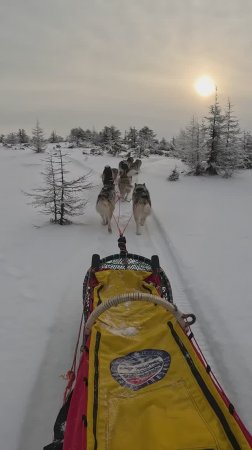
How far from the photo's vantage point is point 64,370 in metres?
4.19

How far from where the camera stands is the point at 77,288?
630cm

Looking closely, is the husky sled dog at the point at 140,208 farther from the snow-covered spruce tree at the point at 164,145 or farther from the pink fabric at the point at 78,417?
the snow-covered spruce tree at the point at 164,145

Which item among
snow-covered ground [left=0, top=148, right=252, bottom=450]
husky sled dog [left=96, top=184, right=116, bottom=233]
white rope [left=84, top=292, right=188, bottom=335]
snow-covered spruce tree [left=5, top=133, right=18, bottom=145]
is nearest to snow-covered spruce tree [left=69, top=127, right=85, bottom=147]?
snow-covered spruce tree [left=5, top=133, right=18, bottom=145]

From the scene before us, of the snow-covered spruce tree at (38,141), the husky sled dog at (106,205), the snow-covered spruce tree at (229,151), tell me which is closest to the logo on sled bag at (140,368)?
the husky sled dog at (106,205)

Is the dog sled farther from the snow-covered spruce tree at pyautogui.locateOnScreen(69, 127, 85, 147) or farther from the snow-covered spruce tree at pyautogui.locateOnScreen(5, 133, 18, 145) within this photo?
the snow-covered spruce tree at pyautogui.locateOnScreen(5, 133, 18, 145)

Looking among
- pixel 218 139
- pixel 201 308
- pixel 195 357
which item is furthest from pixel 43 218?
pixel 218 139

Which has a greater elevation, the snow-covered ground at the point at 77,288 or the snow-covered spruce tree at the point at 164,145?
the snow-covered spruce tree at the point at 164,145

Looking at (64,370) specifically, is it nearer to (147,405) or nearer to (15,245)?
(147,405)

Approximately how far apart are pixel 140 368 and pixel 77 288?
346cm

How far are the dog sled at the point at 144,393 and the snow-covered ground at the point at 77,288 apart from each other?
0.91 m

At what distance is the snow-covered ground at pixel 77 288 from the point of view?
3821 millimetres

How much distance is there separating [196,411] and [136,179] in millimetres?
16741

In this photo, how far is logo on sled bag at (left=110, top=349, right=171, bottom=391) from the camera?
9.27ft

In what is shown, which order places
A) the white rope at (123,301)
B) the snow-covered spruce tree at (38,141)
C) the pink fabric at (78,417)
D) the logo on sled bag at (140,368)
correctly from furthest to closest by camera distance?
the snow-covered spruce tree at (38,141)
the white rope at (123,301)
the logo on sled bag at (140,368)
the pink fabric at (78,417)
